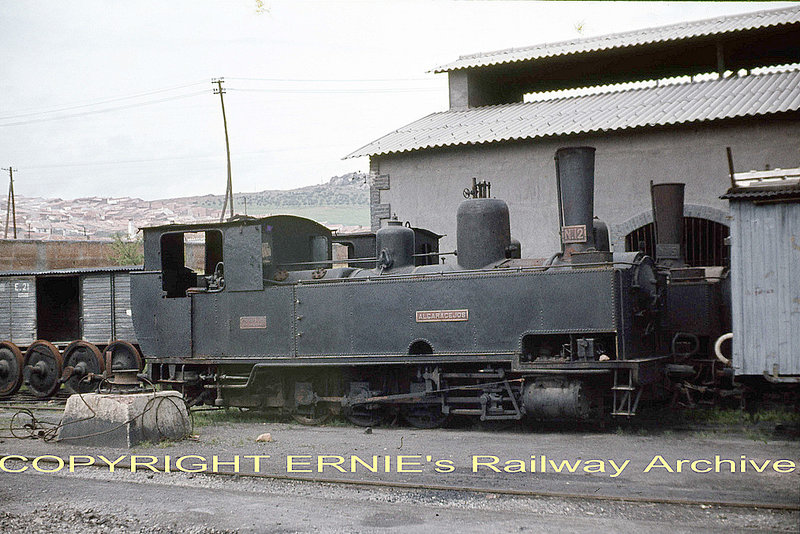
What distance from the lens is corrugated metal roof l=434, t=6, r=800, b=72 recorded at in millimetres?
18281

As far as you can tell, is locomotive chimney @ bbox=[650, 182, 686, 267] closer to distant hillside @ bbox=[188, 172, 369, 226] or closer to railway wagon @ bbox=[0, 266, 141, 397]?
railway wagon @ bbox=[0, 266, 141, 397]

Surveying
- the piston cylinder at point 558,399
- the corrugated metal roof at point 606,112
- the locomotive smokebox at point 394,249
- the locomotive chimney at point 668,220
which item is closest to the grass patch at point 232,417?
the locomotive smokebox at point 394,249

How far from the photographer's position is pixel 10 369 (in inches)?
690

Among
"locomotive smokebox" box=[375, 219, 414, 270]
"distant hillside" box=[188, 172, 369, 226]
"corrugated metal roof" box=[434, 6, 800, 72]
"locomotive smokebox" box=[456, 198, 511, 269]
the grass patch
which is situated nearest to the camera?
"locomotive smokebox" box=[456, 198, 511, 269]

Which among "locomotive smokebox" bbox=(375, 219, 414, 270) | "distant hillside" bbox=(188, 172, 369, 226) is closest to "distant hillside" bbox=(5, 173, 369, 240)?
"distant hillside" bbox=(188, 172, 369, 226)

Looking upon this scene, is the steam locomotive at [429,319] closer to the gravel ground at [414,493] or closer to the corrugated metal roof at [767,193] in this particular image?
the gravel ground at [414,493]

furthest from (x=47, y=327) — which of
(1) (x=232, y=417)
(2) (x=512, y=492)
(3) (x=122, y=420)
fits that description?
(2) (x=512, y=492)

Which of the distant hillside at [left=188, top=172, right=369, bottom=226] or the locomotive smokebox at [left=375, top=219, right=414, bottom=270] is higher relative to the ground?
the distant hillside at [left=188, top=172, right=369, bottom=226]

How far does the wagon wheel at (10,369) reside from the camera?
1731 cm

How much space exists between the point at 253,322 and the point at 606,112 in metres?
9.47

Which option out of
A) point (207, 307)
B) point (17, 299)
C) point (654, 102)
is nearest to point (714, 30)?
point (654, 102)

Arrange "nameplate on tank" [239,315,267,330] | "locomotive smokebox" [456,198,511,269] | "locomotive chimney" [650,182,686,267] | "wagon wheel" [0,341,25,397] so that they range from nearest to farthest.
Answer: "locomotive smokebox" [456,198,511,269], "nameplate on tank" [239,315,267,330], "locomotive chimney" [650,182,686,267], "wagon wheel" [0,341,25,397]

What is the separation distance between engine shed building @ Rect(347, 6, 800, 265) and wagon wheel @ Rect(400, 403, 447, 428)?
6.22 meters

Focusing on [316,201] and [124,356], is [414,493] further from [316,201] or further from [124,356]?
[316,201]
